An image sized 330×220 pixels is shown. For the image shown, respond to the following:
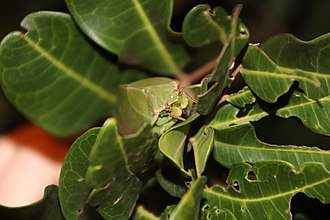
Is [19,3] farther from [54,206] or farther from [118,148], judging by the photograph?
[118,148]

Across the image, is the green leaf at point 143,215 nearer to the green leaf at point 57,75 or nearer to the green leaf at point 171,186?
the green leaf at point 171,186

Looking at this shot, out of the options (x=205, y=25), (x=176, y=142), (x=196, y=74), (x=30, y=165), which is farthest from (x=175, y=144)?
(x=30, y=165)

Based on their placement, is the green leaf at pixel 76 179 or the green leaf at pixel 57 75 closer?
the green leaf at pixel 76 179

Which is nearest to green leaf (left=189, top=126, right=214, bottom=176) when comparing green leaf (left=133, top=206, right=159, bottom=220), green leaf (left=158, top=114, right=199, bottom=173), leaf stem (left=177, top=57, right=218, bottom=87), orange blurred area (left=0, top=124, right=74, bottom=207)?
green leaf (left=158, top=114, right=199, bottom=173)

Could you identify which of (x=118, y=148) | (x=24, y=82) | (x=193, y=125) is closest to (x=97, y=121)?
(x=24, y=82)

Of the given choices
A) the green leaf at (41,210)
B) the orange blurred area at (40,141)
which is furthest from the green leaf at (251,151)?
the orange blurred area at (40,141)

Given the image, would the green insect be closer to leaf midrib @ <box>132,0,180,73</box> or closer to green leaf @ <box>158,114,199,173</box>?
green leaf @ <box>158,114,199,173</box>
